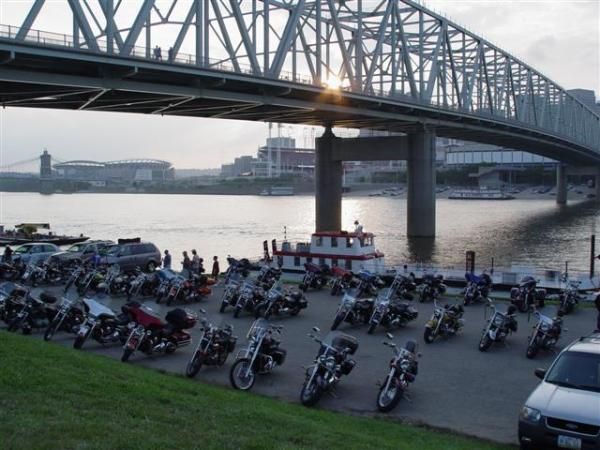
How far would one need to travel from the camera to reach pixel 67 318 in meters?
16.6

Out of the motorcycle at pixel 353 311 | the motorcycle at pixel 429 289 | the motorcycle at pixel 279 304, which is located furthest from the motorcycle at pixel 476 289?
the motorcycle at pixel 279 304

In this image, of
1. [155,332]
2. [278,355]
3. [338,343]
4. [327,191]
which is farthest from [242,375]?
[327,191]

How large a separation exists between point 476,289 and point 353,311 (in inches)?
211

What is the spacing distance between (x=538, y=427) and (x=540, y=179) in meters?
180

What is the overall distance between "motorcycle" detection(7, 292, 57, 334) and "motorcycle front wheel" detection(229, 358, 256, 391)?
21.0 ft

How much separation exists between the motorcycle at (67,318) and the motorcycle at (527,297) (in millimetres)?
11834

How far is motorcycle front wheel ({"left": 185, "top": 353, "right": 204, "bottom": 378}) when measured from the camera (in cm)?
1340

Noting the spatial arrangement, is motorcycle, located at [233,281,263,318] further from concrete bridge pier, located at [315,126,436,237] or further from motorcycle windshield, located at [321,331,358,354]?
concrete bridge pier, located at [315,126,436,237]

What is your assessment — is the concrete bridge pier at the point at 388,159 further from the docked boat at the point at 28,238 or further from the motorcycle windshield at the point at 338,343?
the motorcycle windshield at the point at 338,343

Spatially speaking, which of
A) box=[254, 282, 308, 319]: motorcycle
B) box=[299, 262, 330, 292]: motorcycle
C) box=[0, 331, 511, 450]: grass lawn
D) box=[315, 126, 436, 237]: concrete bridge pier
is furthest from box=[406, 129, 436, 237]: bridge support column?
box=[0, 331, 511, 450]: grass lawn

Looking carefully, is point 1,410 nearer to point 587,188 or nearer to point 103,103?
point 103,103

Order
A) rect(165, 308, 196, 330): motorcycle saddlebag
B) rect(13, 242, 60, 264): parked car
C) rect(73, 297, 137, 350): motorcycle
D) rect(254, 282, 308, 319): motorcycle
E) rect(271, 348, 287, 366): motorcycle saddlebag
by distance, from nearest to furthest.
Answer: rect(271, 348, 287, 366): motorcycle saddlebag, rect(165, 308, 196, 330): motorcycle saddlebag, rect(73, 297, 137, 350): motorcycle, rect(254, 282, 308, 319): motorcycle, rect(13, 242, 60, 264): parked car

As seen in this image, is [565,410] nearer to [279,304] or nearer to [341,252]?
[279,304]

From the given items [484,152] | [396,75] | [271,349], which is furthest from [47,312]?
[484,152]
